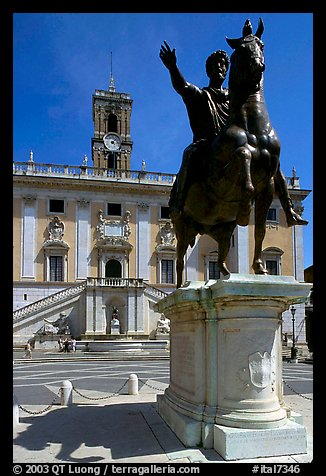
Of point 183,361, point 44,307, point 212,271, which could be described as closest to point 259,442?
point 183,361

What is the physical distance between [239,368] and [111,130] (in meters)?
51.3

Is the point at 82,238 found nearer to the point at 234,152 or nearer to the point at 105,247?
the point at 105,247

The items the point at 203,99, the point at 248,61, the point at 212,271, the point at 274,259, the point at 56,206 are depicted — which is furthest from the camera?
the point at 274,259

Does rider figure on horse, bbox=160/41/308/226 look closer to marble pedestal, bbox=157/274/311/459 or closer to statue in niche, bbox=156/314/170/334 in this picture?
marble pedestal, bbox=157/274/311/459

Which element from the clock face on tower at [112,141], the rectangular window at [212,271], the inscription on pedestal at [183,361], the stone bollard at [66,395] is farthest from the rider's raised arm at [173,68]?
the clock face on tower at [112,141]

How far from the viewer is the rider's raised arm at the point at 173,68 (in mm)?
7207

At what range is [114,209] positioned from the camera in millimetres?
41625

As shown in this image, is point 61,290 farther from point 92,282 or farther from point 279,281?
point 279,281

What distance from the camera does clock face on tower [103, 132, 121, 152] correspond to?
52.2 meters

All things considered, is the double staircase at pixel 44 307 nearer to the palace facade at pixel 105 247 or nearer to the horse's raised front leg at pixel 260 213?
the palace facade at pixel 105 247

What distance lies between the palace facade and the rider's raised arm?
2995cm
